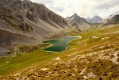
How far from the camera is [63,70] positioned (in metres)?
34.8

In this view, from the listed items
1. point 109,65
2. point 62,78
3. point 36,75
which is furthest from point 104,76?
point 36,75

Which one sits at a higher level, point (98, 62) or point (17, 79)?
point (98, 62)

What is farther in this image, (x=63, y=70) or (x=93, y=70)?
(x=63, y=70)

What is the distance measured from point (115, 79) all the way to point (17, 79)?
59.0 ft

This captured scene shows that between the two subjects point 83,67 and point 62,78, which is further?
point 83,67

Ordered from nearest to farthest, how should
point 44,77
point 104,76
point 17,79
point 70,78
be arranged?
point 104,76, point 70,78, point 44,77, point 17,79

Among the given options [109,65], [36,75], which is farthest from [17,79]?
[109,65]

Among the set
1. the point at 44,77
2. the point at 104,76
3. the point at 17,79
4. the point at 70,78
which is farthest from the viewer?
the point at 17,79

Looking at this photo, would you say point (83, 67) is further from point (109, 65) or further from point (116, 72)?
point (116, 72)

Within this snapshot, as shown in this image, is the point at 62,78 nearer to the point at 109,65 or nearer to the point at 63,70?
the point at 63,70

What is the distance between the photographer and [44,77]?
33344 mm

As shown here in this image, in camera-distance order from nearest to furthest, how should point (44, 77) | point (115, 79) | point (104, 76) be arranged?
point (115, 79), point (104, 76), point (44, 77)

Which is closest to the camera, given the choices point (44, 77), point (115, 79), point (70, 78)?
point (115, 79)

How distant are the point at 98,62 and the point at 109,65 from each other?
9.04 ft
